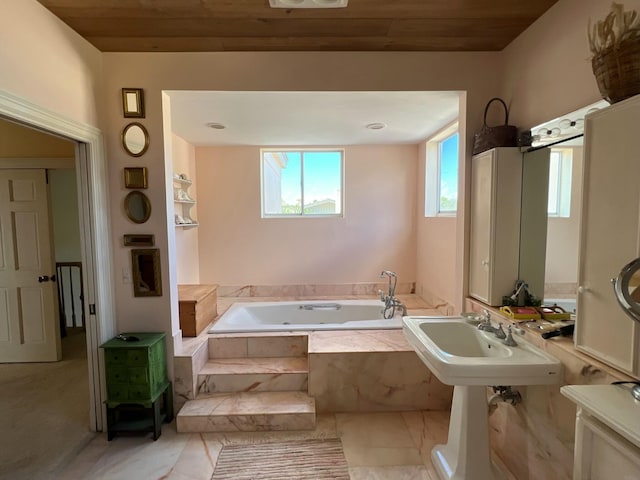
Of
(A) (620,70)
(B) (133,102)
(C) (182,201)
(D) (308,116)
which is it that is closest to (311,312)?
(C) (182,201)

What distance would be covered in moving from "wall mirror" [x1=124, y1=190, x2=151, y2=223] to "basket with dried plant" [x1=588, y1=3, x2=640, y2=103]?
2.53m

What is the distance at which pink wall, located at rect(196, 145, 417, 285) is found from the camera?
12.7 feet

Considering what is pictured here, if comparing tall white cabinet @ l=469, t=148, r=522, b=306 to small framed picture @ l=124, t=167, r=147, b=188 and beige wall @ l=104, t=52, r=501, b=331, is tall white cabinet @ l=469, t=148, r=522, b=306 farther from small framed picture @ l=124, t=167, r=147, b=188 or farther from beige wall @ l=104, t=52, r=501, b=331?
small framed picture @ l=124, t=167, r=147, b=188

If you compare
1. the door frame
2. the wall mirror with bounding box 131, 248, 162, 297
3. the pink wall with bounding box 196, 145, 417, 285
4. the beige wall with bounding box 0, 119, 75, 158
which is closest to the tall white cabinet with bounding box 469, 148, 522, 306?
the pink wall with bounding box 196, 145, 417, 285

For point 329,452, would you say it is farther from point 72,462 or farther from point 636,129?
point 636,129

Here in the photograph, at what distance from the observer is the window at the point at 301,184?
3.96 metres

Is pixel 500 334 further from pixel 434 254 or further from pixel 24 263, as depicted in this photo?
pixel 24 263

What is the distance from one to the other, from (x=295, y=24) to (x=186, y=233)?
8.50ft

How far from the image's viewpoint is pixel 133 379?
2029mm

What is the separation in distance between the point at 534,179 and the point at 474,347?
3.53ft

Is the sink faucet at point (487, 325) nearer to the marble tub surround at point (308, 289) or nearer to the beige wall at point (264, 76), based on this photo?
the beige wall at point (264, 76)

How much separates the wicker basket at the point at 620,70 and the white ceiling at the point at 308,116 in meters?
1.12

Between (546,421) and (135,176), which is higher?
(135,176)

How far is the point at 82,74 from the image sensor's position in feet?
6.37
